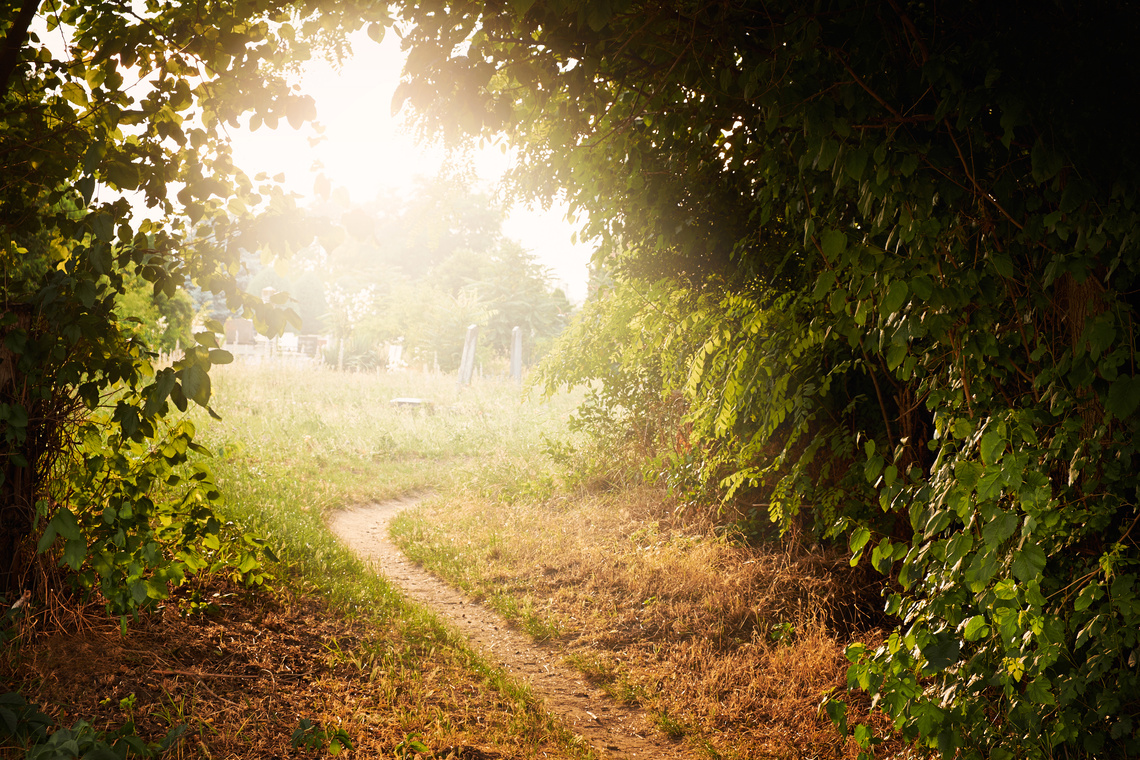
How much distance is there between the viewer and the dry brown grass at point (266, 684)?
2641 mm

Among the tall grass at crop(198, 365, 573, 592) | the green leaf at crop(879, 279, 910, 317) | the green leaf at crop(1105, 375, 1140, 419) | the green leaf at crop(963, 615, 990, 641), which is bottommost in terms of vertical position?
the tall grass at crop(198, 365, 573, 592)

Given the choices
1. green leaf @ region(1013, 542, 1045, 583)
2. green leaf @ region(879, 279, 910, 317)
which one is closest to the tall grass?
green leaf @ region(879, 279, 910, 317)

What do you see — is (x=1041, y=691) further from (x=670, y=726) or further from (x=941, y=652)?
(x=670, y=726)

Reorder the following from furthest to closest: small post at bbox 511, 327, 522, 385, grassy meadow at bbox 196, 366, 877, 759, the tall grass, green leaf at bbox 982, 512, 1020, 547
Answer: small post at bbox 511, 327, 522, 385
the tall grass
grassy meadow at bbox 196, 366, 877, 759
green leaf at bbox 982, 512, 1020, 547

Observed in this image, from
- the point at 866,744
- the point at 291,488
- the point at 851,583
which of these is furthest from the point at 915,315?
the point at 291,488

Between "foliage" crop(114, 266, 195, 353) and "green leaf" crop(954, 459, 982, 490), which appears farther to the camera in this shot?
"foliage" crop(114, 266, 195, 353)

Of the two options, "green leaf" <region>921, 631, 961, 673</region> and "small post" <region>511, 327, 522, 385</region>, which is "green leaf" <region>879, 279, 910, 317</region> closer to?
"green leaf" <region>921, 631, 961, 673</region>

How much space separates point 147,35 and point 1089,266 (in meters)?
3.65

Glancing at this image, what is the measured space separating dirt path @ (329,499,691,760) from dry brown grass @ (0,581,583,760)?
30cm

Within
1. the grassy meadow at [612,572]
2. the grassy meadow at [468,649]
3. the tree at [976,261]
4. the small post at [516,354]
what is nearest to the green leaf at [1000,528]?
the tree at [976,261]

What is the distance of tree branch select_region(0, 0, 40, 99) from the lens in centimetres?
231

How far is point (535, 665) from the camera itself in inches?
169

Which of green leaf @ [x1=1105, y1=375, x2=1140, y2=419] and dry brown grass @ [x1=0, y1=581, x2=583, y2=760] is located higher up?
green leaf @ [x1=1105, y1=375, x2=1140, y2=419]

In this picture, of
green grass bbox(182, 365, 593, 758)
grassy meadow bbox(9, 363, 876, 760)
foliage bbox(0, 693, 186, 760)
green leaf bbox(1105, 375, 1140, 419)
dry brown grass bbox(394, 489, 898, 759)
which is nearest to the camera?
foliage bbox(0, 693, 186, 760)
